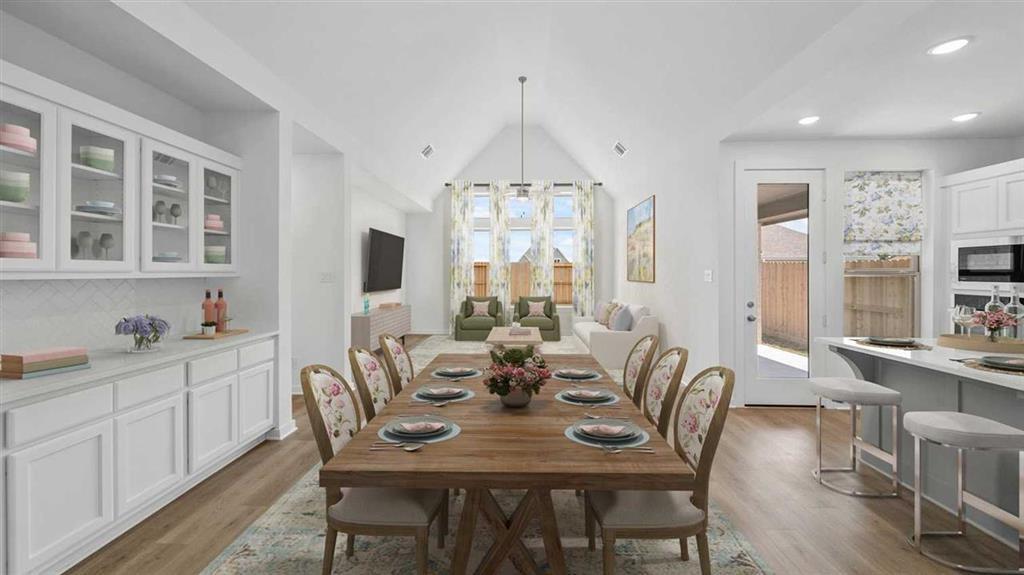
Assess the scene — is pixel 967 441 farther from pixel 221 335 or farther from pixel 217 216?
pixel 217 216

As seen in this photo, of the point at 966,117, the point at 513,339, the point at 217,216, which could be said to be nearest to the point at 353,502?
the point at 217,216

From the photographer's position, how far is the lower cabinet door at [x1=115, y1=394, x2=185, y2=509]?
2.34 meters

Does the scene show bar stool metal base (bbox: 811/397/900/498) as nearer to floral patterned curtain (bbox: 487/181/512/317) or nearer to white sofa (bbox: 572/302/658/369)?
white sofa (bbox: 572/302/658/369)

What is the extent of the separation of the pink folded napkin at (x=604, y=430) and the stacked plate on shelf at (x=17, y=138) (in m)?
2.58

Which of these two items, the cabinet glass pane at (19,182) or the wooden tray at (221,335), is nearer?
the cabinet glass pane at (19,182)

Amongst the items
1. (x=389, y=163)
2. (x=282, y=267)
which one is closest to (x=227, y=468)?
(x=282, y=267)

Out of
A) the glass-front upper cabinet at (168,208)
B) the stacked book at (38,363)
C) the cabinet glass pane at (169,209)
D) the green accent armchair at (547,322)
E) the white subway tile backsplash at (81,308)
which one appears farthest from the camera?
the green accent armchair at (547,322)

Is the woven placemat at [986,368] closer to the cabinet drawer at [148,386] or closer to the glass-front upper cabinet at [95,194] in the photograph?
the cabinet drawer at [148,386]

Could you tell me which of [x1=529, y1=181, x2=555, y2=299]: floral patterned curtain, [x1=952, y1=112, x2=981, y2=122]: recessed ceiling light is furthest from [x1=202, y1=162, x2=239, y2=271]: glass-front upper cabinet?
[x1=529, y1=181, x2=555, y2=299]: floral patterned curtain

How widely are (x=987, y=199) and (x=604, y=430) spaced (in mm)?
4491

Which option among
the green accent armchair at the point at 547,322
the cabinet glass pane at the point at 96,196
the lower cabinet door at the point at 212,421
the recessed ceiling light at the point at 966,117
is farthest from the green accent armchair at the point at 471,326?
the recessed ceiling light at the point at 966,117

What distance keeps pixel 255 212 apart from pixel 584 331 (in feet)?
16.4

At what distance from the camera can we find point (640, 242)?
767 centimetres

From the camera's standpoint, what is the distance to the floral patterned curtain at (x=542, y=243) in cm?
977
